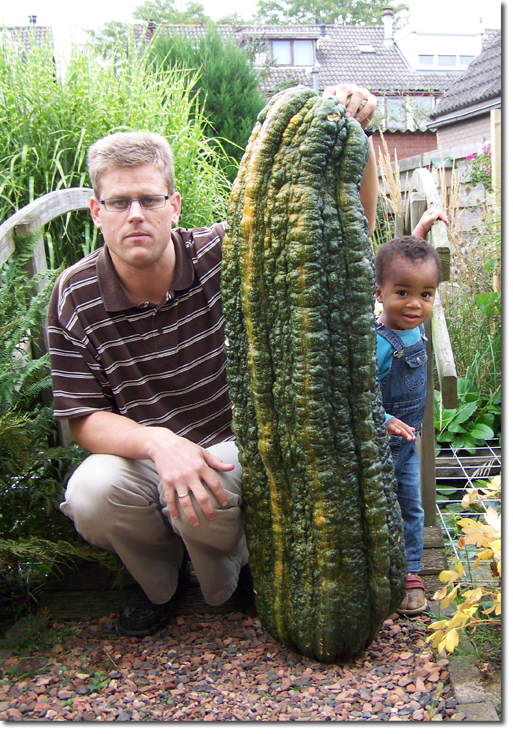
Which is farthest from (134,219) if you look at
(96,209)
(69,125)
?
(69,125)

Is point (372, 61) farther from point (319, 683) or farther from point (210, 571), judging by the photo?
point (319, 683)

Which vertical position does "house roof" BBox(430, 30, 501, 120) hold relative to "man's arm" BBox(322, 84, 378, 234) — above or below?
above

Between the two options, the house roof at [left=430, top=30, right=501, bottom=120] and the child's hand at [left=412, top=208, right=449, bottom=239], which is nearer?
the child's hand at [left=412, top=208, right=449, bottom=239]

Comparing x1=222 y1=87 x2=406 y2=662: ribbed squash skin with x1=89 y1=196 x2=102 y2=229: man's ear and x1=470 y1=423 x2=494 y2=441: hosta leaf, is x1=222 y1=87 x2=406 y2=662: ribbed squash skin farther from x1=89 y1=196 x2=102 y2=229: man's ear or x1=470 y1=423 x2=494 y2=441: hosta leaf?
x1=470 y1=423 x2=494 y2=441: hosta leaf

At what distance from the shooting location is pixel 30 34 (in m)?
4.32

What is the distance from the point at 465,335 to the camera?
4.55 metres

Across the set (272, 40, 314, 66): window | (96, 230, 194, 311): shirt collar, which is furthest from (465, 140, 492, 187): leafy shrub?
(96, 230, 194, 311): shirt collar

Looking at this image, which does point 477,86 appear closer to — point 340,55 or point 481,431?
point 340,55

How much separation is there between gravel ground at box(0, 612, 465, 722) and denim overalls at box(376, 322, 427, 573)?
296 millimetres

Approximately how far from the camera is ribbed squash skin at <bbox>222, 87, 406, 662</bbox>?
165cm

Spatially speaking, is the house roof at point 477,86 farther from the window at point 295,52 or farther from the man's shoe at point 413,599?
the man's shoe at point 413,599

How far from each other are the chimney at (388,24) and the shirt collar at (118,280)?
2.72 metres

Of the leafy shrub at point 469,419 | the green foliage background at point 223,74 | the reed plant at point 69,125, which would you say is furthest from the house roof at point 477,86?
the leafy shrub at point 469,419

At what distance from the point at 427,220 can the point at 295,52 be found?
6.66 ft
